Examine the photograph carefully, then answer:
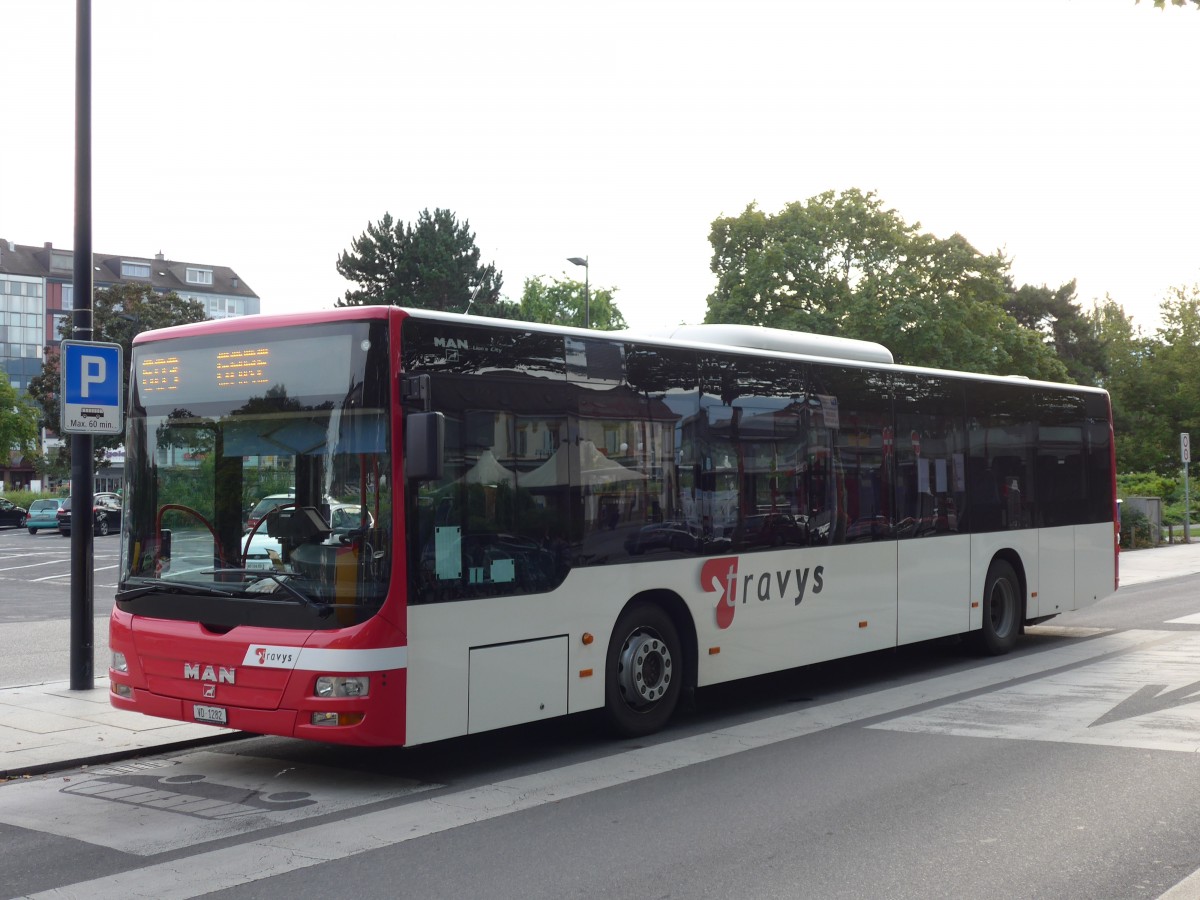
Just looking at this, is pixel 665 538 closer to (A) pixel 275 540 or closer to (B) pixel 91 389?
(A) pixel 275 540

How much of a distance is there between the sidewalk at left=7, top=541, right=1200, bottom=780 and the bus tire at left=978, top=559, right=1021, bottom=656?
25.7 feet

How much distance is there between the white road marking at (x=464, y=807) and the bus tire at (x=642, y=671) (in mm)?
291

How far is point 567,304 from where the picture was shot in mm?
74312

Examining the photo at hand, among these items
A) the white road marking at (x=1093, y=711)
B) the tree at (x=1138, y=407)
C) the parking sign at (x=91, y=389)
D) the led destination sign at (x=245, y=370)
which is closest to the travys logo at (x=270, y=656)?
the led destination sign at (x=245, y=370)

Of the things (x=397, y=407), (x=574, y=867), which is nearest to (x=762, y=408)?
(x=397, y=407)

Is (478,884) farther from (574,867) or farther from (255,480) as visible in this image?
(255,480)

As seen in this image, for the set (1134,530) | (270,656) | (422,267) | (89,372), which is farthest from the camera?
(422,267)

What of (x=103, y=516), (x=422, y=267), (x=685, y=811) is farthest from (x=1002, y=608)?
(x=422, y=267)

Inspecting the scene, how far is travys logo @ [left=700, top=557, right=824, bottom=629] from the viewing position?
9805 millimetres

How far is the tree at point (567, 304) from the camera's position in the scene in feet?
239

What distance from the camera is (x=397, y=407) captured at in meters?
7.45

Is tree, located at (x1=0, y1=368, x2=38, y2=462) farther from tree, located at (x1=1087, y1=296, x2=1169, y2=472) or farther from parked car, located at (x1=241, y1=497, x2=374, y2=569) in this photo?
parked car, located at (x1=241, y1=497, x2=374, y2=569)

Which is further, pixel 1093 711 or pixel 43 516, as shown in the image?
pixel 43 516

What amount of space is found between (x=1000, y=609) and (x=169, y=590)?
354 inches
